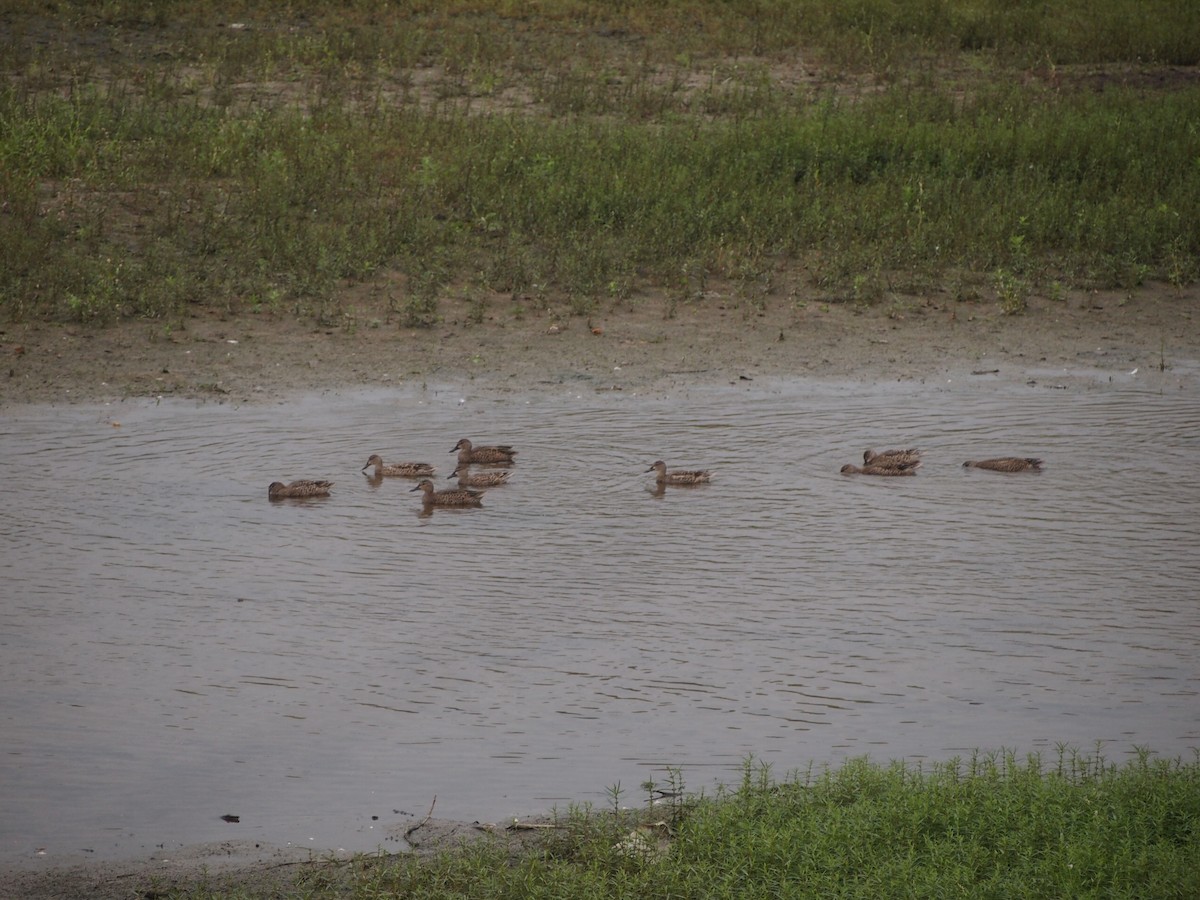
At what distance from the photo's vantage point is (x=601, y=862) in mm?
6012

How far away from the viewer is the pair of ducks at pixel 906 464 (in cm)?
1171

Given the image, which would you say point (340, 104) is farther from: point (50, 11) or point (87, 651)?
point (87, 651)

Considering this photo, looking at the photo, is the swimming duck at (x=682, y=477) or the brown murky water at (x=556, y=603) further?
the swimming duck at (x=682, y=477)

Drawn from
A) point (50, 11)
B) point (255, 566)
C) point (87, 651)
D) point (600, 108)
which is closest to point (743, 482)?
point (255, 566)

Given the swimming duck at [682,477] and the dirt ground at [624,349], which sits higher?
the dirt ground at [624,349]

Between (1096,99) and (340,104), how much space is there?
35.3 ft

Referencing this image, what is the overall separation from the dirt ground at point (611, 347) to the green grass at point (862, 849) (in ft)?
25.5

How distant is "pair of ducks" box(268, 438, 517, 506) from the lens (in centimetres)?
1115

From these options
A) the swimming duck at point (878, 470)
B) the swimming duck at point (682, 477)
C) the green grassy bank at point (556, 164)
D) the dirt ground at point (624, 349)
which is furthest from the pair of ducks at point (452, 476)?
the green grassy bank at point (556, 164)

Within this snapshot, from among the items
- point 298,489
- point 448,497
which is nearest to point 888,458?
point 448,497

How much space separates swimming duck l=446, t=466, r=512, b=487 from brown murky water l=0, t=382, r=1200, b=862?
181mm

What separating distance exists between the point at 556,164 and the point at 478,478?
710 cm

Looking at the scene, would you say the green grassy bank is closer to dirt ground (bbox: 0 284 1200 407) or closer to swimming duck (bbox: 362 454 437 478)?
dirt ground (bbox: 0 284 1200 407)

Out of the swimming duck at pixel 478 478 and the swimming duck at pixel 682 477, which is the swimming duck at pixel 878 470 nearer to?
the swimming duck at pixel 682 477
